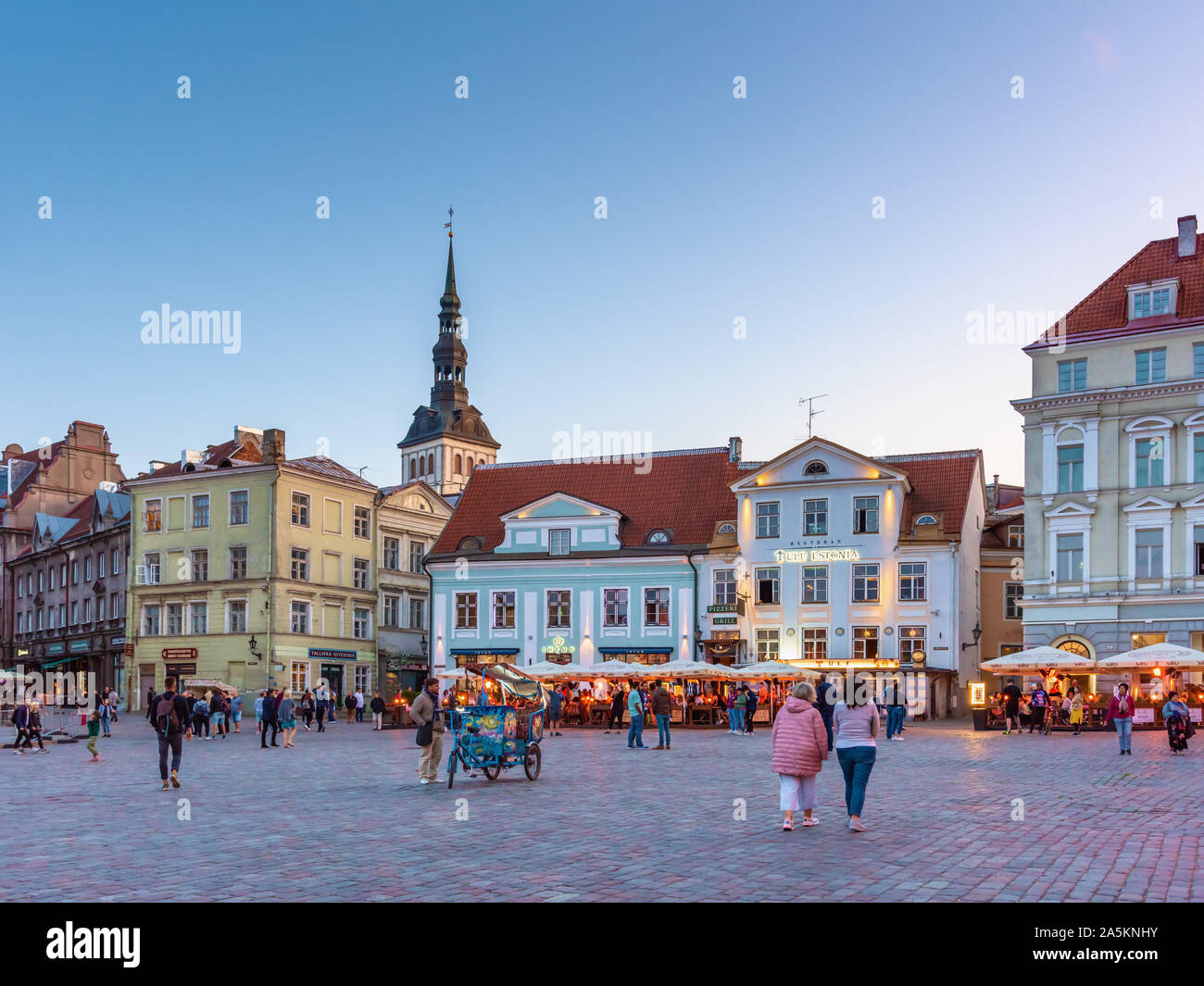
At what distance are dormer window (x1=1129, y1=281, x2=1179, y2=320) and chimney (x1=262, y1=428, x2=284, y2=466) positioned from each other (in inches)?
1432

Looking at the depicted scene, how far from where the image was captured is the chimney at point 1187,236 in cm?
5041

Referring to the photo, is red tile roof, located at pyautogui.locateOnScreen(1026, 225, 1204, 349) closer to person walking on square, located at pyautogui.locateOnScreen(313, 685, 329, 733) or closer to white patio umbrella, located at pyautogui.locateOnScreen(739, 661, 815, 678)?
white patio umbrella, located at pyautogui.locateOnScreen(739, 661, 815, 678)

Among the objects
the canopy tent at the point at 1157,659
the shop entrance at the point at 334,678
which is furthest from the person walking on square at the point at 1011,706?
the shop entrance at the point at 334,678

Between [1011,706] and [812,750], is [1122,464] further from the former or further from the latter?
[812,750]

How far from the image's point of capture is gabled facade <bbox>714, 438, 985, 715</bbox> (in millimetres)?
51656

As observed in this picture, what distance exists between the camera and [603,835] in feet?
44.6

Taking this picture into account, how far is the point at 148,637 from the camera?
62719 millimetres

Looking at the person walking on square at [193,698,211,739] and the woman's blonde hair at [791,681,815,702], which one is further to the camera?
the person walking on square at [193,698,211,739]

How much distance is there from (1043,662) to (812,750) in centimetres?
2806

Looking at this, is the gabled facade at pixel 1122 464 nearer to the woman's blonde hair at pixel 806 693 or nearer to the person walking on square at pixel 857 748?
the woman's blonde hair at pixel 806 693

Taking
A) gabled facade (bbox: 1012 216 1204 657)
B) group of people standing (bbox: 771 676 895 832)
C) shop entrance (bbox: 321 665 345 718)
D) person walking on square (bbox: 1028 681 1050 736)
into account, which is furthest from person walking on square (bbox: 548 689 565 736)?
group of people standing (bbox: 771 676 895 832)
